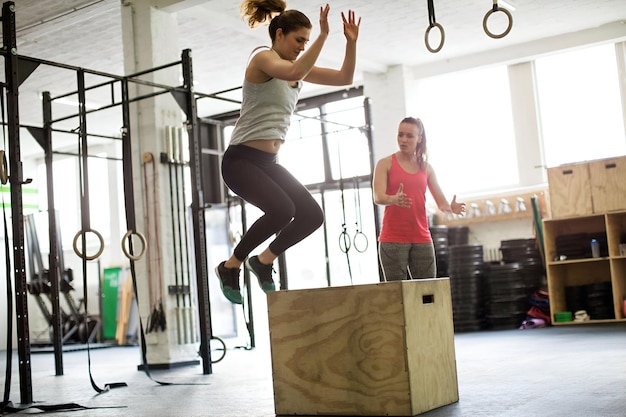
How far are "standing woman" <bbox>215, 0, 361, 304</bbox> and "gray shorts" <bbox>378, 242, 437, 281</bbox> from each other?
993 mm

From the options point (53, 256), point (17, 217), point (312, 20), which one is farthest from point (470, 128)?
point (17, 217)

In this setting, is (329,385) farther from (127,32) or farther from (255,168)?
(127,32)

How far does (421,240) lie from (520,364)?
52.0 inches

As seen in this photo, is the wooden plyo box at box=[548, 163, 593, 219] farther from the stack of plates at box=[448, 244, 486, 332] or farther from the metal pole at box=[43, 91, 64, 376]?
the metal pole at box=[43, 91, 64, 376]

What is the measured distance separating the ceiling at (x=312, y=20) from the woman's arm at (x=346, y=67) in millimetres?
4212

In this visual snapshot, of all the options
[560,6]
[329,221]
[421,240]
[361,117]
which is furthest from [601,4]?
[421,240]

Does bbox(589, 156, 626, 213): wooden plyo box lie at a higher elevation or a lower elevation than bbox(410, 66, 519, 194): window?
lower

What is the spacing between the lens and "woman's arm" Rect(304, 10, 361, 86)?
2.98 metres

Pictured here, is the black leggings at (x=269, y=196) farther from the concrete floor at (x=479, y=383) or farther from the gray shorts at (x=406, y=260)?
the gray shorts at (x=406, y=260)

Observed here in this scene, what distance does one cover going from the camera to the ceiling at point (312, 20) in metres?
7.95

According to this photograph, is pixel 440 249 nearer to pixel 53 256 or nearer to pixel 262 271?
pixel 53 256

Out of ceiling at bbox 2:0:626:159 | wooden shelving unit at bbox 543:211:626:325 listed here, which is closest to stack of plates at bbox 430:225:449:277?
wooden shelving unit at bbox 543:211:626:325

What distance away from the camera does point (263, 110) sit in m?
3.14

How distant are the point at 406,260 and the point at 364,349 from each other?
→ 1.04 meters
